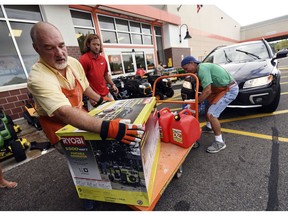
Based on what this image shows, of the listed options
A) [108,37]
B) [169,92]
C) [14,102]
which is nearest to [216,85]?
[169,92]

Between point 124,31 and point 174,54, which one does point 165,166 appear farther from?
point 174,54

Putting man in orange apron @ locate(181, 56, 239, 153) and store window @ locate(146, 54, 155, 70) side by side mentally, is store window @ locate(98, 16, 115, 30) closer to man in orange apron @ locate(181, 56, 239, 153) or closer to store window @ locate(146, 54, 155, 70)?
store window @ locate(146, 54, 155, 70)

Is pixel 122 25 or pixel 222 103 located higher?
pixel 122 25

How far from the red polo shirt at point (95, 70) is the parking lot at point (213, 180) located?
1.54 meters

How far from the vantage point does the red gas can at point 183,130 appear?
2.04 metres

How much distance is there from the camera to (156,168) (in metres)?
1.74

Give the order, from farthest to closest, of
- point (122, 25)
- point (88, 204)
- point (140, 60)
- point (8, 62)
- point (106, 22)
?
point (140, 60)
point (122, 25)
point (106, 22)
point (8, 62)
point (88, 204)

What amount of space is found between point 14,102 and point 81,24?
15.7 ft

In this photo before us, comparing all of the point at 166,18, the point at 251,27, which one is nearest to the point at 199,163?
the point at 166,18

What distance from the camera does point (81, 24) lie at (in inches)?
293

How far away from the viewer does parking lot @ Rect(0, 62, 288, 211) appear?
5.33ft

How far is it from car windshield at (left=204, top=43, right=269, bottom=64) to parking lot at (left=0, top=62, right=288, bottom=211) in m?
1.66

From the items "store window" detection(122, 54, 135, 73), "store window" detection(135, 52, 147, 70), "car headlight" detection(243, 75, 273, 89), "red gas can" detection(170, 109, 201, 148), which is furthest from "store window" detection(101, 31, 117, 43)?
"red gas can" detection(170, 109, 201, 148)

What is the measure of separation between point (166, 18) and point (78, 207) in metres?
12.8
